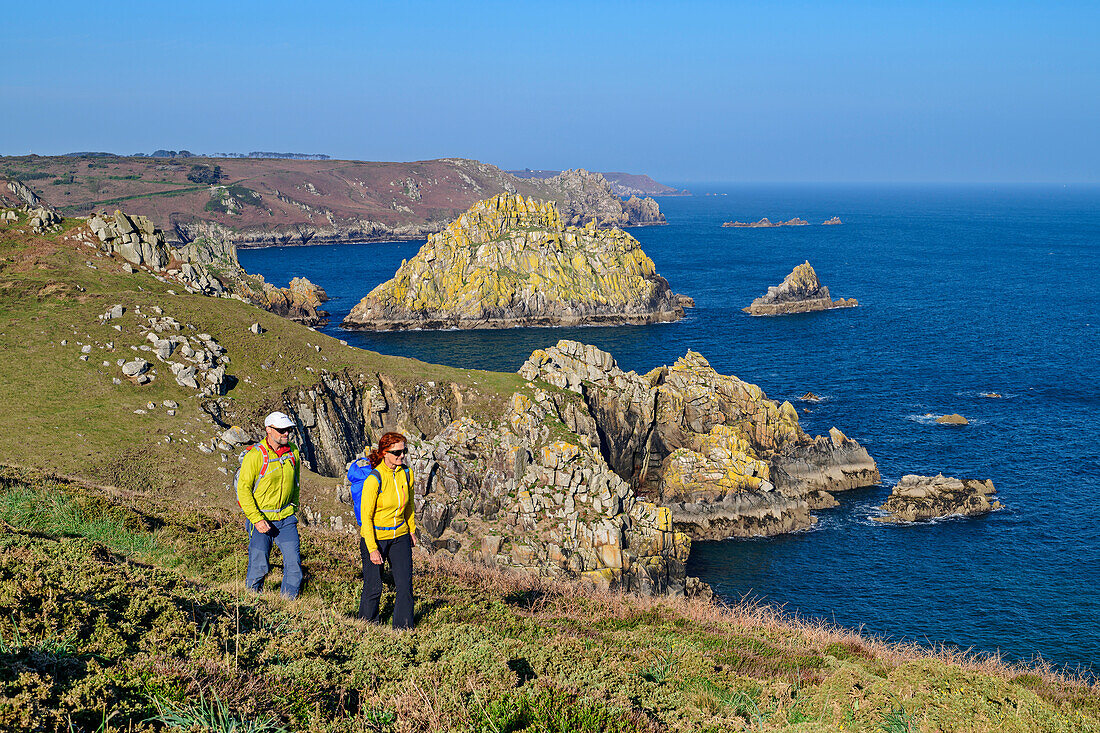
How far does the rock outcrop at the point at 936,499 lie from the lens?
2039 inches

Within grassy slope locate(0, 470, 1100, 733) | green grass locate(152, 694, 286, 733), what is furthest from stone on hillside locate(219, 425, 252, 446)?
green grass locate(152, 694, 286, 733)

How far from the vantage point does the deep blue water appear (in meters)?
40.9

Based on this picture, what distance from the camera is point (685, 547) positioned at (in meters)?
43.2

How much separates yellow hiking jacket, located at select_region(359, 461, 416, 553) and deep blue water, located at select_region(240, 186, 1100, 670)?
3147 cm

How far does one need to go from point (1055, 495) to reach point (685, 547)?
31817 millimetres

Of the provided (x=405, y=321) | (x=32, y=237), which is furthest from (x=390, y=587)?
(x=405, y=321)

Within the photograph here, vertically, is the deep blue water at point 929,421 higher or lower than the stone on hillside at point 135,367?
lower

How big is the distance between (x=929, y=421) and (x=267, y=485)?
70.9 metres

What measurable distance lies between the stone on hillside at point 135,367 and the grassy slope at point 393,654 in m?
26.7

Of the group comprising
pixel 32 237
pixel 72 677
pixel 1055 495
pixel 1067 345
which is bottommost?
pixel 1055 495

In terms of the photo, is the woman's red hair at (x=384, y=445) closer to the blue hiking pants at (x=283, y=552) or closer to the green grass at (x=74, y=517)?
the blue hiking pants at (x=283, y=552)

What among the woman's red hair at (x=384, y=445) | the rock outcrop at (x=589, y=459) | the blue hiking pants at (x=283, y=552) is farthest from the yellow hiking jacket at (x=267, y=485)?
the rock outcrop at (x=589, y=459)

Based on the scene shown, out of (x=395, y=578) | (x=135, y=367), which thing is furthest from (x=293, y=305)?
(x=395, y=578)

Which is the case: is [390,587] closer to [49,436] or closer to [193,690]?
[193,690]
